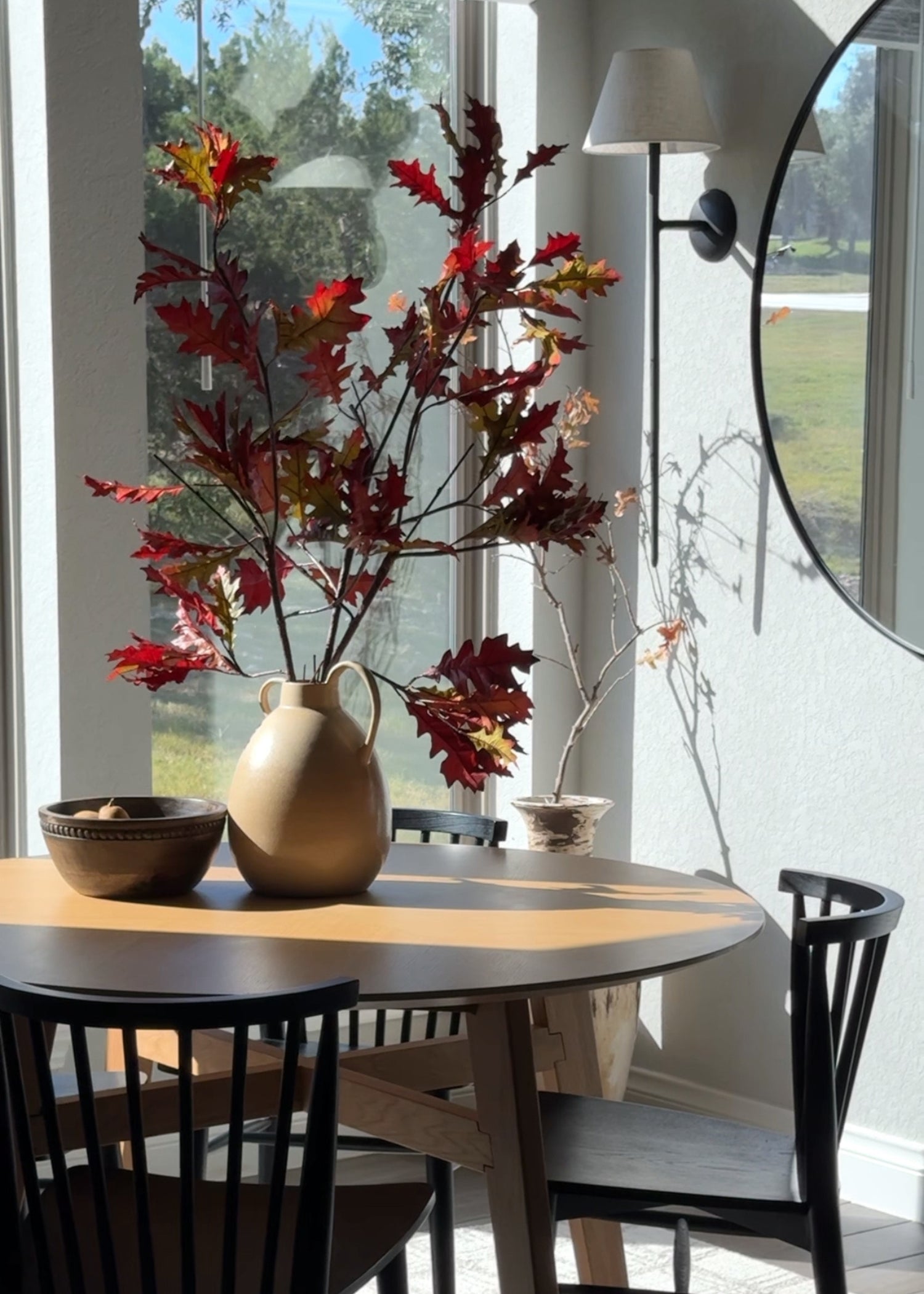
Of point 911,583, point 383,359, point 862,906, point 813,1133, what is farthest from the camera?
point 383,359

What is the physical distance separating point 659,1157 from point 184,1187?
31.6 inches

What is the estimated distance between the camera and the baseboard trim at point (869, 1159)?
3.26 m

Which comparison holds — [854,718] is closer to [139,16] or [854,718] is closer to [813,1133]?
[813,1133]

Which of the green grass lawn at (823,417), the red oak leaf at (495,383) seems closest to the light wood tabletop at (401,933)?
the red oak leaf at (495,383)

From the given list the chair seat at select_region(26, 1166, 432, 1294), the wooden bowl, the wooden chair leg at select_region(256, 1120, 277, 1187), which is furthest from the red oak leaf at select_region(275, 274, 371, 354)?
the wooden chair leg at select_region(256, 1120, 277, 1187)

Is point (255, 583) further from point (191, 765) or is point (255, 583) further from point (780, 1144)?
point (191, 765)

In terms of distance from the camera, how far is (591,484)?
393 cm

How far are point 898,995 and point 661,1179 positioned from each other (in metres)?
1.31

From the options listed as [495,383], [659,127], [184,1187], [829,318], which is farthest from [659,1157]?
[659,127]

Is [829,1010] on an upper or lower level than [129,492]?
lower

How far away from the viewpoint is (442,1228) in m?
2.52

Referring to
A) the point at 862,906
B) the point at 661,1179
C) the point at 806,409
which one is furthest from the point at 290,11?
the point at 661,1179

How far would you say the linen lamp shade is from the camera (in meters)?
3.45

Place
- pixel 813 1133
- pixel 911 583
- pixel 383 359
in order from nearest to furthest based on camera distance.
Result: pixel 813 1133 → pixel 911 583 → pixel 383 359
